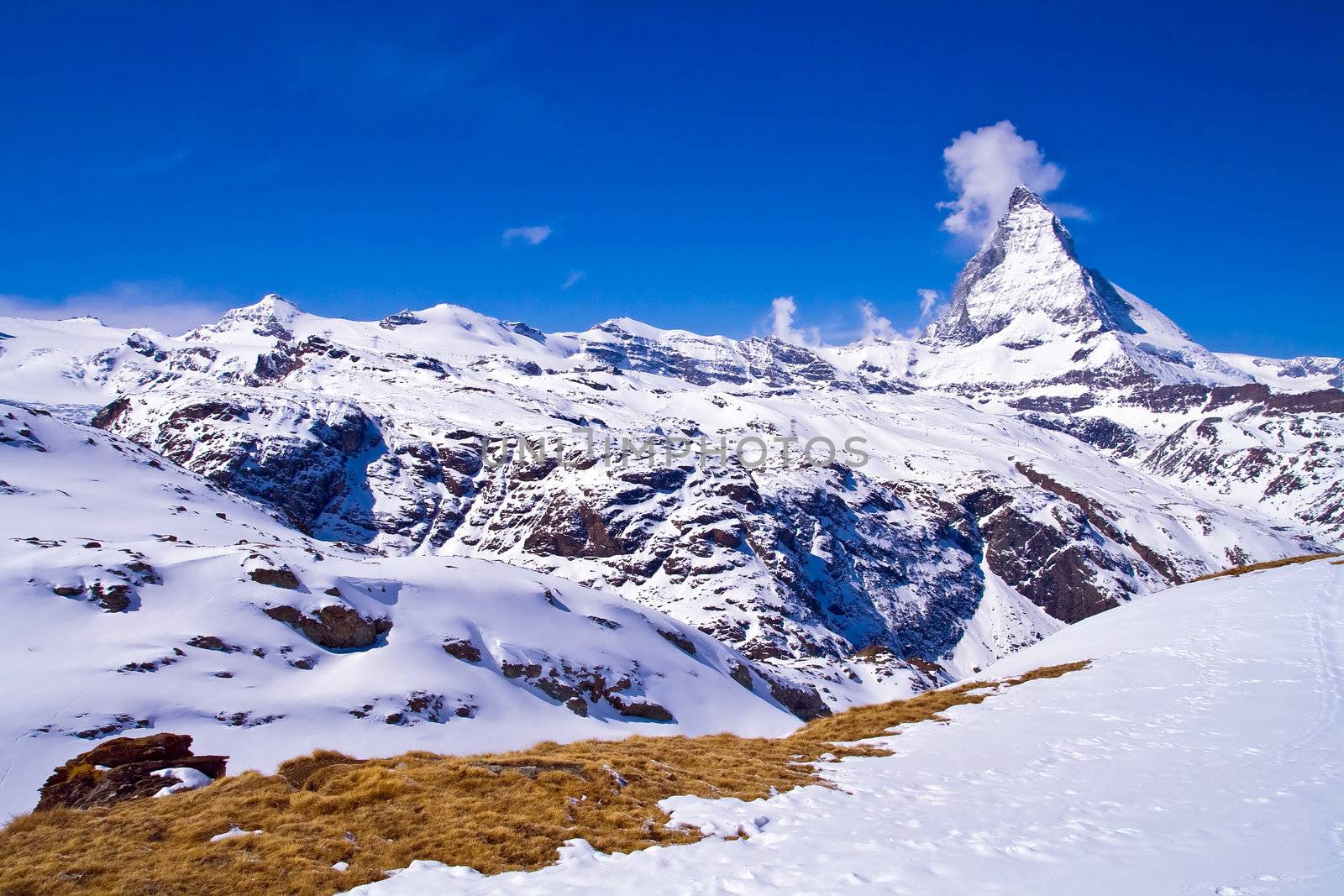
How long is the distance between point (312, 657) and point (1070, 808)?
66.5 meters

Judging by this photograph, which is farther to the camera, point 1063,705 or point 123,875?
point 1063,705

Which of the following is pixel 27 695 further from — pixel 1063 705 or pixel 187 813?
pixel 1063 705

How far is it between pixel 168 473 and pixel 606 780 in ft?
531

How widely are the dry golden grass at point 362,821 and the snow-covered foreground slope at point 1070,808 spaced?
2.84ft

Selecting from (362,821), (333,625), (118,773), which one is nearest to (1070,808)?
(362,821)

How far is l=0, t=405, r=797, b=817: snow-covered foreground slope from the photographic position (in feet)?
167

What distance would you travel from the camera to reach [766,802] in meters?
16.1

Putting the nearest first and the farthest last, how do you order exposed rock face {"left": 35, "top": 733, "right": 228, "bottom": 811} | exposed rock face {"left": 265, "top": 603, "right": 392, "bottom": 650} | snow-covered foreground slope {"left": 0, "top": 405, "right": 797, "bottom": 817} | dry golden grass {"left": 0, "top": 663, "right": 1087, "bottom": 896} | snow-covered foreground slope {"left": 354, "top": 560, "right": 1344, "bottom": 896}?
snow-covered foreground slope {"left": 354, "top": 560, "right": 1344, "bottom": 896}, dry golden grass {"left": 0, "top": 663, "right": 1087, "bottom": 896}, exposed rock face {"left": 35, "top": 733, "right": 228, "bottom": 811}, snow-covered foreground slope {"left": 0, "top": 405, "right": 797, "bottom": 817}, exposed rock face {"left": 265, "top": 603, "right": 392, "bottom": 650}

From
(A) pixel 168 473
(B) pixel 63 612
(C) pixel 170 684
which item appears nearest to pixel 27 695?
(C) pixel 170 684

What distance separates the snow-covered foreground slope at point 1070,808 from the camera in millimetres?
11383

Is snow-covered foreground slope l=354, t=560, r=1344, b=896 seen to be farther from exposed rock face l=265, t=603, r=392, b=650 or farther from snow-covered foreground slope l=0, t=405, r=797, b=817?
exposed rock face l=265, t=603, r=392, b=650

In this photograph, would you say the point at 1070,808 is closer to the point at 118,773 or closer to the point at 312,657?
Result: the point at 118,773

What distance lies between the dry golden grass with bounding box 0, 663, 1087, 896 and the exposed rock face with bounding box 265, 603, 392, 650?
5481 centimetres

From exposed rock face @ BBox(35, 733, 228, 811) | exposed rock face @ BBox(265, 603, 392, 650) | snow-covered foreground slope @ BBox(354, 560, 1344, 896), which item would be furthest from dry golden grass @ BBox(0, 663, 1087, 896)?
exposed rock face @ BBox(265, 603, 392, 650)
